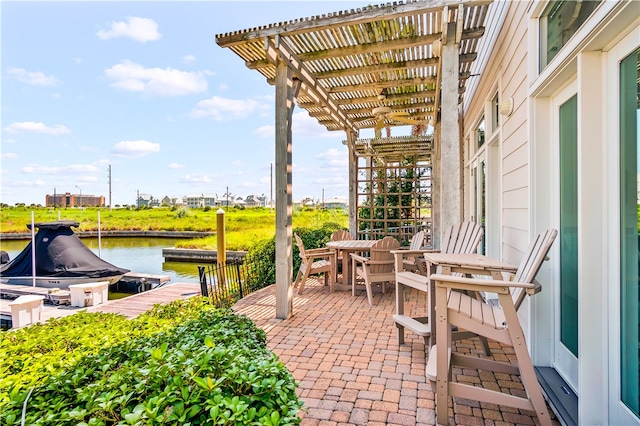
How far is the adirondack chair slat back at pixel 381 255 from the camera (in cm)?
449

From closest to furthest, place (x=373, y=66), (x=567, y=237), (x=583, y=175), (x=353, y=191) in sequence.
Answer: (x=583, y=175) → (x=567, y=237) → (x=373, y=66) → (x=353, y=191)

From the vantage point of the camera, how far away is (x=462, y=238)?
3.20 m

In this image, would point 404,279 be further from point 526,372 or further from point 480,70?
point 480,70

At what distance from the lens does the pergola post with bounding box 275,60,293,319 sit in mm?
3715

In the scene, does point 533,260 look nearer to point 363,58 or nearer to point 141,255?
point 363,58

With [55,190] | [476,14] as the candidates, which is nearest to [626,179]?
[476,14]

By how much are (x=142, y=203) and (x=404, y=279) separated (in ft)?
146

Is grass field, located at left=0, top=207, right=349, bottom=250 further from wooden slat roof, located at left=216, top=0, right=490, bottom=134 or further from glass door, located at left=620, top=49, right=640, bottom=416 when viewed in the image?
glass door, located at left=620, top=49, right=640, bottom=416

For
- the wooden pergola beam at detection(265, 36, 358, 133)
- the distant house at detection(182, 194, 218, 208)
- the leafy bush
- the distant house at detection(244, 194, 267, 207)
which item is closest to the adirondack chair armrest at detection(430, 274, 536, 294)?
the leafy bush

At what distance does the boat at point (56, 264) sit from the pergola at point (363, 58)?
7.62 m

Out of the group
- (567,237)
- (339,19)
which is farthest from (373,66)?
(567,237)

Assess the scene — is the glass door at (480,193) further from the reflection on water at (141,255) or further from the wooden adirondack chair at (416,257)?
the reflection on water at (141,255)

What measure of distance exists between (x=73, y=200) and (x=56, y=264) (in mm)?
35820

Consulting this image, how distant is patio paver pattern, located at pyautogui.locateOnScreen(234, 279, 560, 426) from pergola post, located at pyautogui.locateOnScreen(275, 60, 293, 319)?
310mm
